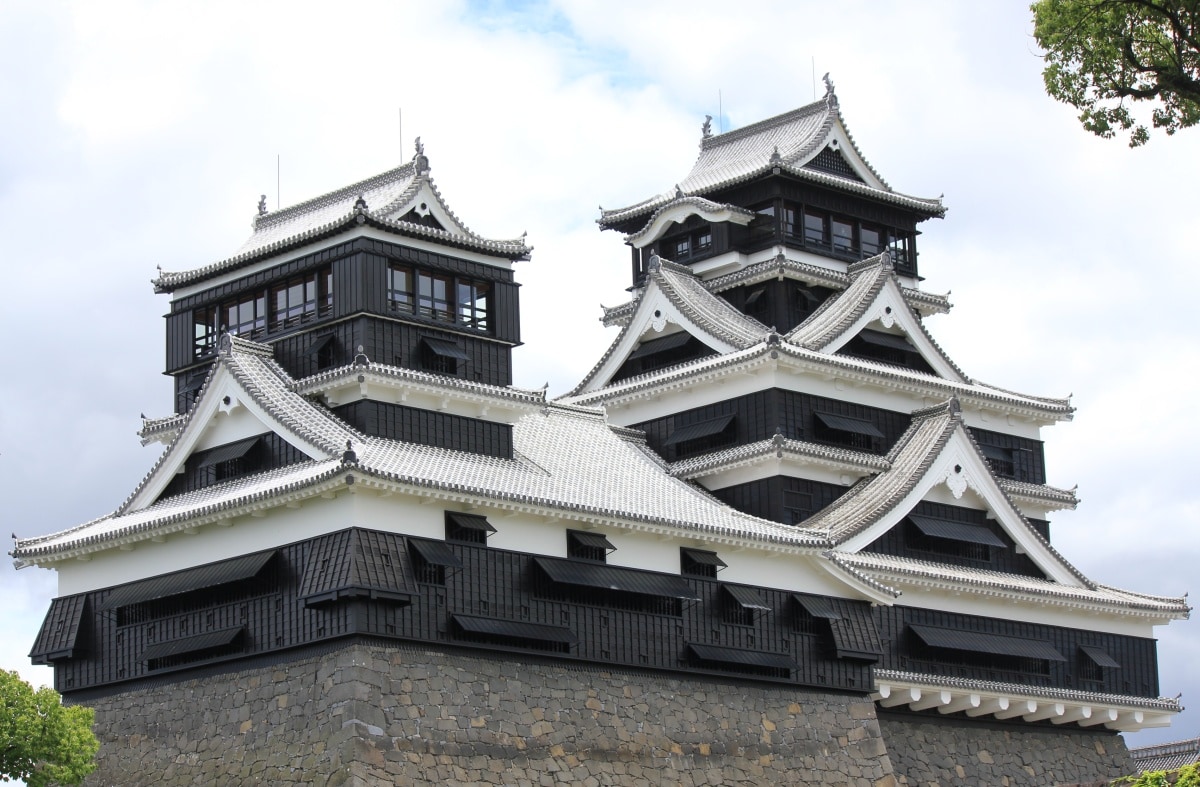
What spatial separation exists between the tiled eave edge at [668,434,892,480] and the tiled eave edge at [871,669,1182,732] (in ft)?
18.1

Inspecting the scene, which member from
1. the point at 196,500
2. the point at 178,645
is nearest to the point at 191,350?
the point at 196,500

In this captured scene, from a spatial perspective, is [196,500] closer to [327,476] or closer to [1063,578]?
[327,476]

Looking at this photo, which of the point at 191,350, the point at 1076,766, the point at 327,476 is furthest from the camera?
the point at 1076,766

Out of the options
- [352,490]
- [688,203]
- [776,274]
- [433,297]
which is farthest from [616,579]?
[688,203]

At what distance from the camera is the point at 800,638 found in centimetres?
4231

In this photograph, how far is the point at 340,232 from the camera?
39.8 meters

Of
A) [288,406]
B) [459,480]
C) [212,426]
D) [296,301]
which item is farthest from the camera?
[296,301]

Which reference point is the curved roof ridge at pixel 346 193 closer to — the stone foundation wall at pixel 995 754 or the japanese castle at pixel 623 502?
the japanese castle at pixel 623 502

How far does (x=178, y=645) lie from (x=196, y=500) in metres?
3.04

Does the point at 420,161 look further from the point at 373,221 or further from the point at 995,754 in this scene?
the point at 995,754

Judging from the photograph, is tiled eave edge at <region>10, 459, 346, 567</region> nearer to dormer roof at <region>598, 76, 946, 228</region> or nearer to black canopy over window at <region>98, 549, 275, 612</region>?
black canopy over window at <region>98, 549, 275, 612</region>

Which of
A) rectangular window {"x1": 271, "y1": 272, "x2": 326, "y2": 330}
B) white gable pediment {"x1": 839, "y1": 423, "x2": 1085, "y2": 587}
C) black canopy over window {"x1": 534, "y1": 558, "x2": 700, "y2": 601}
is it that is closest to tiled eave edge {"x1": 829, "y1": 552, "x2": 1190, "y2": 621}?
white gable pediment {"x1": 839, "y1": 423, "x2": 1085, "y2": 587}

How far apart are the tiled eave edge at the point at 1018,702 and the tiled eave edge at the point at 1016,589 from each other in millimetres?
2064

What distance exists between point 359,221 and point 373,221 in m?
0.30
